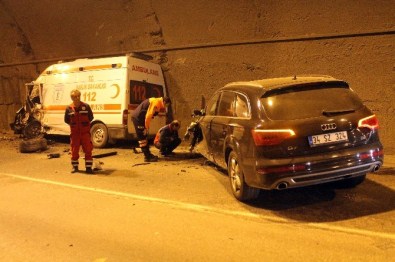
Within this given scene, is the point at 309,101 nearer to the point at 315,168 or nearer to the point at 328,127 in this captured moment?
the point at 328,127

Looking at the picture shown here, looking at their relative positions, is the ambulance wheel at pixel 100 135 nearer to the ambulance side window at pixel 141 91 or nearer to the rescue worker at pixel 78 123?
the ambulance side window at pixel 141 91

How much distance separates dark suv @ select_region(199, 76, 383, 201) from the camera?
470 centimetres

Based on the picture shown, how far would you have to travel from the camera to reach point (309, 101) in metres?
4.99

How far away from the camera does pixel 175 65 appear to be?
13.5 m

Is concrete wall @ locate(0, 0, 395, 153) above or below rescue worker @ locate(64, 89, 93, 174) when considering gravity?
above

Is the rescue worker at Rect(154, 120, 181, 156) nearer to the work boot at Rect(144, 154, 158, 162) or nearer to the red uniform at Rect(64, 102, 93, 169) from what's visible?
the work boot at Rect(144, 154, 158, 162)

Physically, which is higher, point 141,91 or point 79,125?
point 141,91

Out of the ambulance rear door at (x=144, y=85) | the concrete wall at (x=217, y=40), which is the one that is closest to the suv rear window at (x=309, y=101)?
the concrete wall at (x=217, y=40)

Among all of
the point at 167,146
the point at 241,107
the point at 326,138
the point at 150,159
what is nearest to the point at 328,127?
the point at 326,138

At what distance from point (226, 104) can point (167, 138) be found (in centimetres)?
363

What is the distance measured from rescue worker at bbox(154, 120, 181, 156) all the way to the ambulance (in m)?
→ 1.70

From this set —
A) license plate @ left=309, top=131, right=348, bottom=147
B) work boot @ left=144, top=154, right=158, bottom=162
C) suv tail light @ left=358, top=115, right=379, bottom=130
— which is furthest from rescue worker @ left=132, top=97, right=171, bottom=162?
suv tail light @ left=358, top=115, right=379, bottom=130

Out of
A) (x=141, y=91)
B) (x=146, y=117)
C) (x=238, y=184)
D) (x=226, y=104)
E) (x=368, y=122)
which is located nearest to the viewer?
(x=368, y=122)

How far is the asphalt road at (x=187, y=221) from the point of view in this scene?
3926 millimetres
